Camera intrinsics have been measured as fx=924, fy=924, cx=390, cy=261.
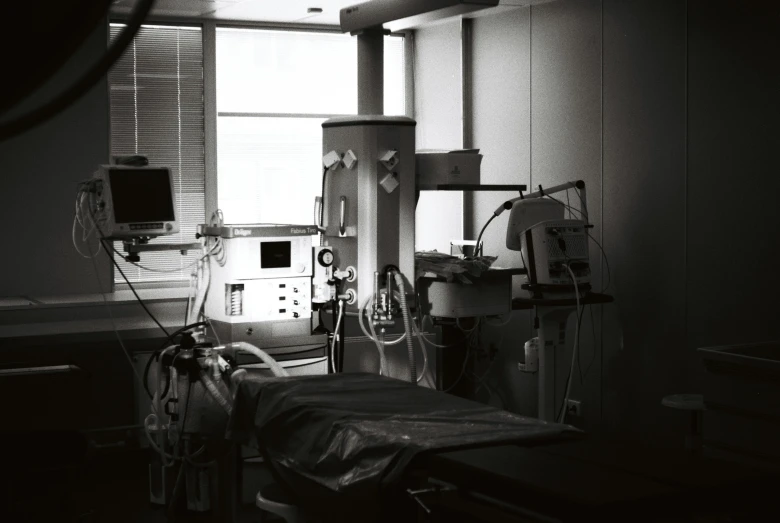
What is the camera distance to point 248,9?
18.4 ft

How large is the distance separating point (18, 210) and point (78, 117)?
648mm

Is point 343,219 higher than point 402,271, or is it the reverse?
point 343,219

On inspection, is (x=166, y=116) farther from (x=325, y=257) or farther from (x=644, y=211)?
(x=644, y=211)

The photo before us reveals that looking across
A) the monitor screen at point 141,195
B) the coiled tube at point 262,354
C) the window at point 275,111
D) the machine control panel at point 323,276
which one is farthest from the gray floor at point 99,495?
the window at point 275,111

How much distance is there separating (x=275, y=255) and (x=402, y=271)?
2.01 ft

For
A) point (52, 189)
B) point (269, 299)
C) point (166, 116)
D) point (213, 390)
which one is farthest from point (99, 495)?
point (166, 116)

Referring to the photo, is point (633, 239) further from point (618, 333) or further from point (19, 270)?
point (19, 270)

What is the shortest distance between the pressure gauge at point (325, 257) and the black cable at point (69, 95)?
143 inches

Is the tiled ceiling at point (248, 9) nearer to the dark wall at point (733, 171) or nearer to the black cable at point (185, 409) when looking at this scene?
the dark wall at point (733, 171)

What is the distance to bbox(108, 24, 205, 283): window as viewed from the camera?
5.65 metres

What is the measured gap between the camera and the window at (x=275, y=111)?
599 centimetres

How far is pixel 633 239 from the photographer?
4941 millimetres

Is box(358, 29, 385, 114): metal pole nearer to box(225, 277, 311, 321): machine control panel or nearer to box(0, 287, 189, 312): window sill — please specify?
box(225, 277, 311, 321): machine control panel

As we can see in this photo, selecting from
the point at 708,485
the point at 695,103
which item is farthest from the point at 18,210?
the point at 708,485
